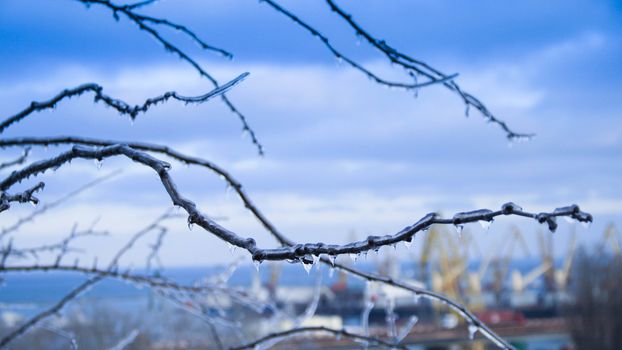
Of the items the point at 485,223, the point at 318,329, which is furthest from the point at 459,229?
the point at 318,329

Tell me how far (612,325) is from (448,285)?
41.2 ft

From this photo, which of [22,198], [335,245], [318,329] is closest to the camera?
[335,245]

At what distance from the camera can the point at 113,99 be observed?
2.75 feet

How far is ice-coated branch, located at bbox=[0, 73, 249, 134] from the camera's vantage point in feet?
2.28

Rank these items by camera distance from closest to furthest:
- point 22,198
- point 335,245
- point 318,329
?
point 335,245 < point 22,198 < point 318,329

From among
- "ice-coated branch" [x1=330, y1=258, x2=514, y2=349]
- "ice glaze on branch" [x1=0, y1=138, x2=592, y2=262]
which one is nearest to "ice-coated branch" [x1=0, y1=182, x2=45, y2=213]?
"ice glaze on branch" [x1=0, y1=138, x2=592, y2=262]

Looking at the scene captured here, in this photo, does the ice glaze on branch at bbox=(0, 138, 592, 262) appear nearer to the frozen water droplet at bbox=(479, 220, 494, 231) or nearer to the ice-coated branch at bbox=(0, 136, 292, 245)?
the frozen water droplet at bbox=(479, 220, 494, 231)

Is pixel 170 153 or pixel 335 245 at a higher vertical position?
pixel 170 153

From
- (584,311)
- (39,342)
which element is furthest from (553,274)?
(39,342)

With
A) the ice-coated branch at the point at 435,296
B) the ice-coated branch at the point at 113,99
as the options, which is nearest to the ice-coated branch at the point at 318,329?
the ice-coated branch at the point at 435,296

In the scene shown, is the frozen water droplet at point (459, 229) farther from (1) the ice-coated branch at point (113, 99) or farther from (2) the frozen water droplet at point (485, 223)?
(1) the ice-coated branch at point (113, 99)

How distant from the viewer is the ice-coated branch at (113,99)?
2.28 ft

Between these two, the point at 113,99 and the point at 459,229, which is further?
the point at 113,99

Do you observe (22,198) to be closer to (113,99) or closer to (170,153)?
(113,99)
